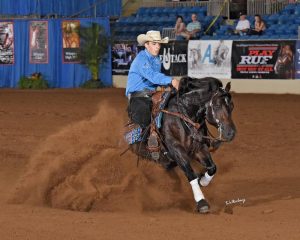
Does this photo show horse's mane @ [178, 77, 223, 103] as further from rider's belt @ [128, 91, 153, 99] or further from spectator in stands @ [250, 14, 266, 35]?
spectator in stands @ [250, 14, 266, 35]

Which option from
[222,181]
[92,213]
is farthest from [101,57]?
[92,213]

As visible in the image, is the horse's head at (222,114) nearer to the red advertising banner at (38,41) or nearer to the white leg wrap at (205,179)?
the white leg wrap at (205,179)

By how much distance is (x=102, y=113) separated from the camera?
37.4ft

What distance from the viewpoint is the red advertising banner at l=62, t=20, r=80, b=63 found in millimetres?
30531

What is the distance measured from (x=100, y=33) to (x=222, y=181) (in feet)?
62.3

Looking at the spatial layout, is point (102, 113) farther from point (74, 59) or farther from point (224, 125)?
point (74, 59)

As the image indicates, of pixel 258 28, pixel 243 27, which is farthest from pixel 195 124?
pixel 243 27

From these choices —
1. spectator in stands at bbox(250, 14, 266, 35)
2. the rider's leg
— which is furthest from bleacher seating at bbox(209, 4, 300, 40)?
the rider's leg

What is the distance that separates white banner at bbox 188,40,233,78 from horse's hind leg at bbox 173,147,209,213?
1644 centimetres

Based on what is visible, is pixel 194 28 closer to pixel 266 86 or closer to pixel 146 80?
pixel 266 86

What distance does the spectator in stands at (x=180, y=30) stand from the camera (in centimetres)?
2794

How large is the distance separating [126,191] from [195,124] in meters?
1.56

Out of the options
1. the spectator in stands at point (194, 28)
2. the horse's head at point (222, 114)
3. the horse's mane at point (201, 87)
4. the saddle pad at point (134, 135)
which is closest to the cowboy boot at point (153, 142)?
the saddle pad at point (134, 135)

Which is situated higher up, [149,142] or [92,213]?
[149,142]
